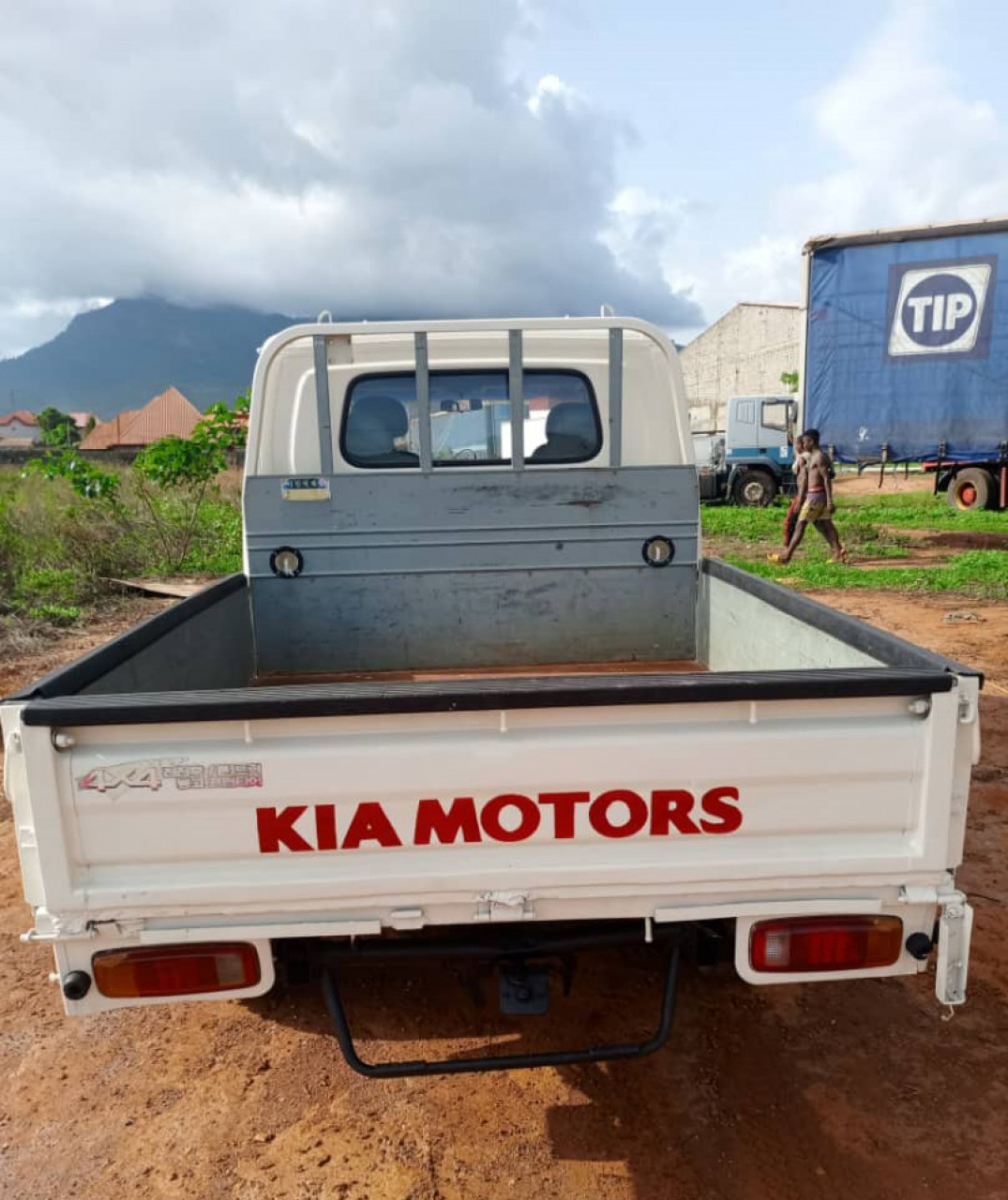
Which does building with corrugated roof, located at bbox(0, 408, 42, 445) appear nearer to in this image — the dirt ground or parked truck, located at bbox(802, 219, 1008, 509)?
parked truck, located at bbox(802, 219, 1008, 509)

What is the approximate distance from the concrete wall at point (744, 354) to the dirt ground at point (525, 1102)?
1345 inches

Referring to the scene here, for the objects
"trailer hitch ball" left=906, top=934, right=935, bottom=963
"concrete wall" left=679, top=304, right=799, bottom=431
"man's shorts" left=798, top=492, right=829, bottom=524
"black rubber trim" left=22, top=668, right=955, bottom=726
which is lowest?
"trailer hitch ball" left=906, top=934, right=935, bottom=963

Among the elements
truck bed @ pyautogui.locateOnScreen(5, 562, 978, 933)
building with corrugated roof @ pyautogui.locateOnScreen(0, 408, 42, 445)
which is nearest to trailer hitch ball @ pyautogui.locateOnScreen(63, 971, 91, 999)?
truck bed @ pyautogui.locateOnScreen(5, 562, 978, 933)

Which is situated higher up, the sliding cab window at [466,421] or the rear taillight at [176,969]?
the sliding cab window at [466,421]

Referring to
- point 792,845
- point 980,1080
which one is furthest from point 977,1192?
point 792,845

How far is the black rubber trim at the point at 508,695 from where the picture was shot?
5.61 ft

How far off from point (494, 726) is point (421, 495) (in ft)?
6.11

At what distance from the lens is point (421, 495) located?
348 cm

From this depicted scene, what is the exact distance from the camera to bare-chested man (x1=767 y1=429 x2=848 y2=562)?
10.3 metres

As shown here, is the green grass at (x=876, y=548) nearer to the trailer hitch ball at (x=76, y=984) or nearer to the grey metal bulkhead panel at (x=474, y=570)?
the grey metal bulkhead panel at (x=474, y=570)

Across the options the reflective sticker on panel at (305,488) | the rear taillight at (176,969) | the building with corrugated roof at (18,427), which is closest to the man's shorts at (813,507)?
the reflective sticker on panel at (305,488)

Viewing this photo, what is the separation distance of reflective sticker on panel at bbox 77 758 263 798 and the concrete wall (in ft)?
115

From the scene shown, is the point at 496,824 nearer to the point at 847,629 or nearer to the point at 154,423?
the point at 847,629

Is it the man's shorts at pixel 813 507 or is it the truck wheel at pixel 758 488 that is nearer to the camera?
the man's shorts at pixel 813 507
